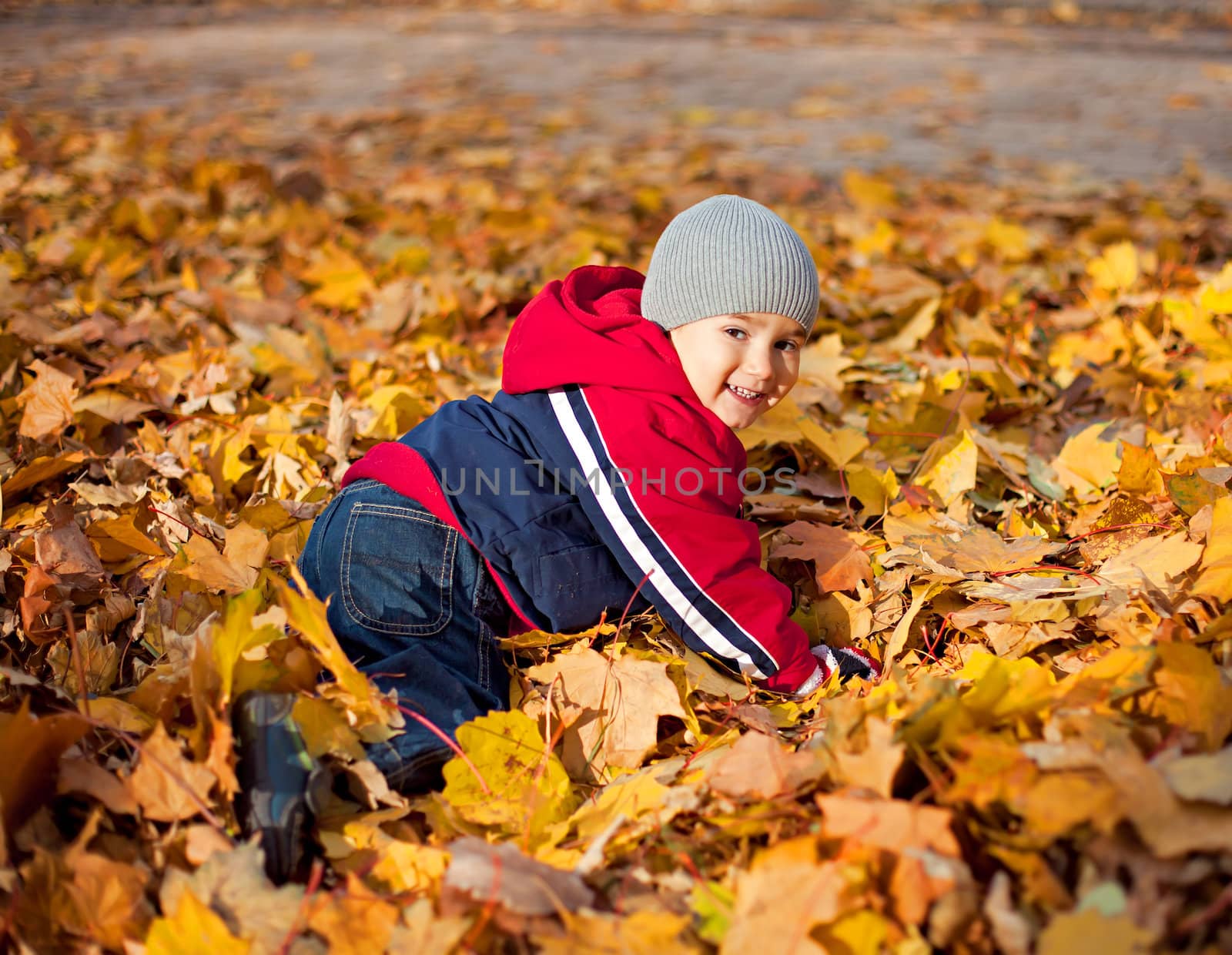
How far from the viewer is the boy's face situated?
1695mm

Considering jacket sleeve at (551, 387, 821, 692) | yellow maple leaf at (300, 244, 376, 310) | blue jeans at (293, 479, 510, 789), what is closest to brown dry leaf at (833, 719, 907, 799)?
Answer: jacket sleeve at (551, 387, 821, 692)

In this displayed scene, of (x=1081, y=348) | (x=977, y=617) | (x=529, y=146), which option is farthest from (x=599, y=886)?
(x=529, y=146)

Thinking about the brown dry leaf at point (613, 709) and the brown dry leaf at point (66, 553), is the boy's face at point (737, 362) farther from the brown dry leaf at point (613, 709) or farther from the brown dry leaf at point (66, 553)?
the brown dry leaf at point (66, 553)

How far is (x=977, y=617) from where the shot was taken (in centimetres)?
162

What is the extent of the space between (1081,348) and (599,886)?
206cm

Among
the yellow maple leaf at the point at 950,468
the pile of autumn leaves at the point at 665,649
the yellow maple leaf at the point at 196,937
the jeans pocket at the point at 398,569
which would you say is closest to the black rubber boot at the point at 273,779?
the pile of autumn leaves at the point at 665,649

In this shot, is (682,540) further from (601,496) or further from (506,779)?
(506,779)

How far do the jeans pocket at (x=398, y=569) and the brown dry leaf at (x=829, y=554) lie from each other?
2.02 ft

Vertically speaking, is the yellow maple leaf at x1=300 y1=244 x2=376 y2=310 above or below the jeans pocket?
above

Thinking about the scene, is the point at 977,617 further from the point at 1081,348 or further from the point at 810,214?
the point at 810,214

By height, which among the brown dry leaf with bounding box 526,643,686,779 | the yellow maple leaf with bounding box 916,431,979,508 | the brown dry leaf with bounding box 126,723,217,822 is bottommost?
the brown dry leaf with bounding box 526,643,686,779

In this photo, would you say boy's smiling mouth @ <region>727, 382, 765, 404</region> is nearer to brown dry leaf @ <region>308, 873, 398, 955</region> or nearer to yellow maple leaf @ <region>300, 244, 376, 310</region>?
brown dry leaf @ <region>308, 873, 398, 955</region>

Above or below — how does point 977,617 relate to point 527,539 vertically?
below

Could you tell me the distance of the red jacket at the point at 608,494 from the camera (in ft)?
5.34
